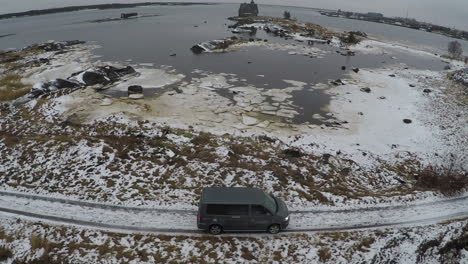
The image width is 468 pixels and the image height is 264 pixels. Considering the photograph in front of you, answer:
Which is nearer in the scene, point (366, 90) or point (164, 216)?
point (164, 216)

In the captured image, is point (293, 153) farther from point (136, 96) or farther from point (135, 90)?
point (135, 90)

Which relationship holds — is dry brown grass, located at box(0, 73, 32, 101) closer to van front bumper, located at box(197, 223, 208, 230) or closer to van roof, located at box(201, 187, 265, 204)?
van roof, located at box(201, 187, 265, 204)

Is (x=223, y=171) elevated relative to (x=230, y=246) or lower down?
elevated

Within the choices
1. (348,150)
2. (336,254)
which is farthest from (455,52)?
(336,254)

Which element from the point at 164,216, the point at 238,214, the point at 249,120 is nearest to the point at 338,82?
the point at 249,120

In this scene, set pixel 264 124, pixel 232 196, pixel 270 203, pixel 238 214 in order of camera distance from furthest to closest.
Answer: pixel 264 124 → pixel 270 203 → pixel 232 196 → pixel 238 214

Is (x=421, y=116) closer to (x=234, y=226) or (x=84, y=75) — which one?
(x=234, y=226)

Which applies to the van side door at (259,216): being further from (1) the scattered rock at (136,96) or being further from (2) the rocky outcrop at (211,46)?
(2) the rocky outcrop at (211,46)
